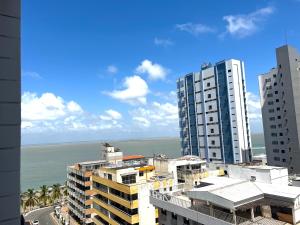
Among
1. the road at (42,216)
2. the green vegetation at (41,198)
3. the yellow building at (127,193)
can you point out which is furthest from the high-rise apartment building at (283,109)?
the green vegetation at (41,198)

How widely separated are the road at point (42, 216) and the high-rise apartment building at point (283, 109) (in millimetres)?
64458

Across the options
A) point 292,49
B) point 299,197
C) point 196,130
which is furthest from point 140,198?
point 292,49

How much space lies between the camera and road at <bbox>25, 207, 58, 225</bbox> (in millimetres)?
72375

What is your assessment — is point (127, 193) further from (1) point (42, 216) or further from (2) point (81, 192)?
(1) point (42, 216)

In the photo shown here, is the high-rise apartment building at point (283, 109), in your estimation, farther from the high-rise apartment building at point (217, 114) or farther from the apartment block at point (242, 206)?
the apartment block at point (242, 206)

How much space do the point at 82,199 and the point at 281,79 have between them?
60093mm

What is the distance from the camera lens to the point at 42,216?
7844cm

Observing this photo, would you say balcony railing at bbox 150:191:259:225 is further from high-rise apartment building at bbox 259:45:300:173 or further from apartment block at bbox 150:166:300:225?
high-rise apartment building at bbox 259:45:300:173

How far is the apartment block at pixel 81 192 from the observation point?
57844 millimetres
